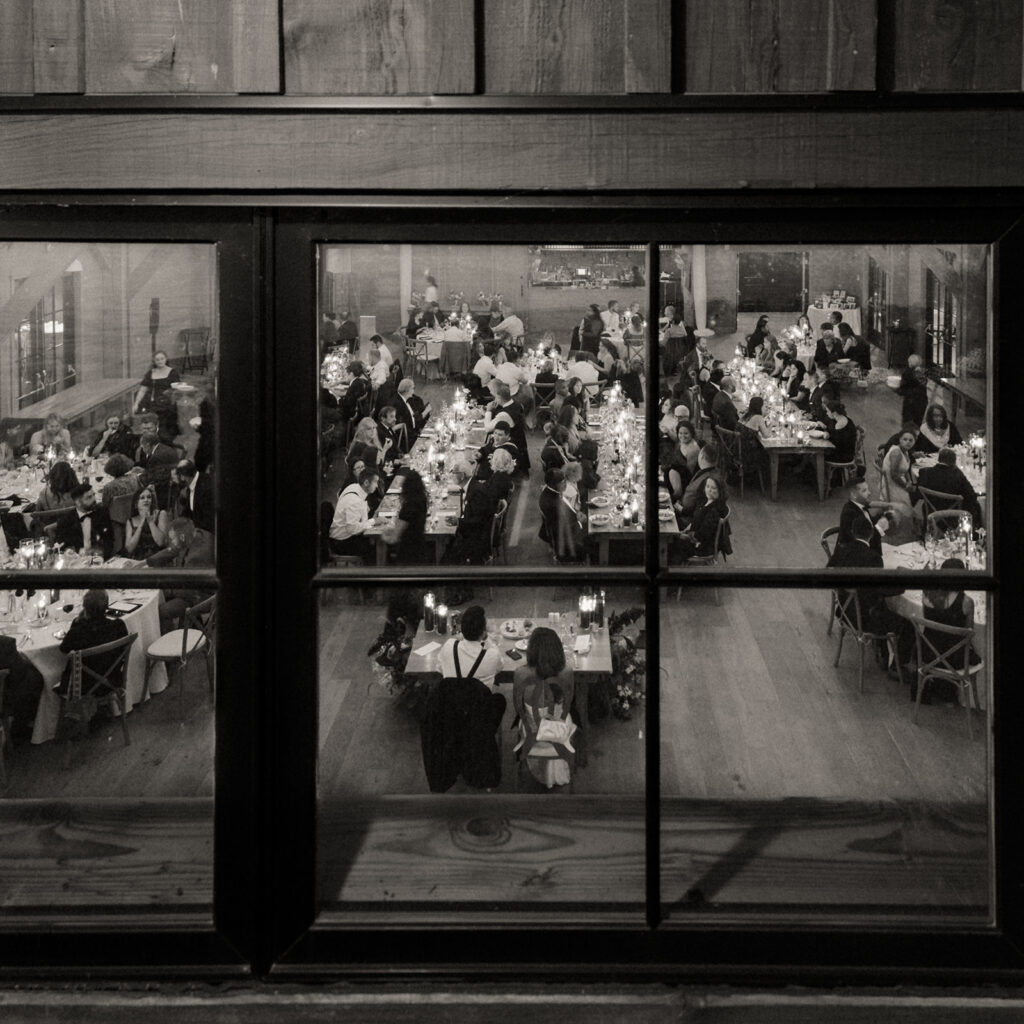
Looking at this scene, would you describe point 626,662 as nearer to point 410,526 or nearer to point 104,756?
point 410,526

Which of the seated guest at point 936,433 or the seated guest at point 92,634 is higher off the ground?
the seated guest at point 936,433

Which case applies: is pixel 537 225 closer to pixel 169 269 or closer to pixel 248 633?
pixel 169 269

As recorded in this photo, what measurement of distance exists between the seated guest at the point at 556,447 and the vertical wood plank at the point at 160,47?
1020 millimetres

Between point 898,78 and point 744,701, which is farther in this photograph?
point 744,701

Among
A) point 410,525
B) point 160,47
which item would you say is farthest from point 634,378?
point 160,47

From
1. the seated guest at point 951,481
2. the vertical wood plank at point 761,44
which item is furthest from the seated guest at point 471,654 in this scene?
the vertical wood plank at point 761,44

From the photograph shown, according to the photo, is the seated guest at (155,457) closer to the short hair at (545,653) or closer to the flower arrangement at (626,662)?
the short hair at (545,653)

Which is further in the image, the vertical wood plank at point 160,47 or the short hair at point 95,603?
the short hair at point 95,603

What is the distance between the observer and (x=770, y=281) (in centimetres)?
272

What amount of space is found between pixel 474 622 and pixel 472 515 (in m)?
0.24

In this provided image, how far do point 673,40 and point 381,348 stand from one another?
36.4 inches

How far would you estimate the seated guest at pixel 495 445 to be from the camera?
9.09ft

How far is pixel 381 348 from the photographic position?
108 inches

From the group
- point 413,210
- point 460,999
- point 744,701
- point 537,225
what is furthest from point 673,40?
point 460,999
